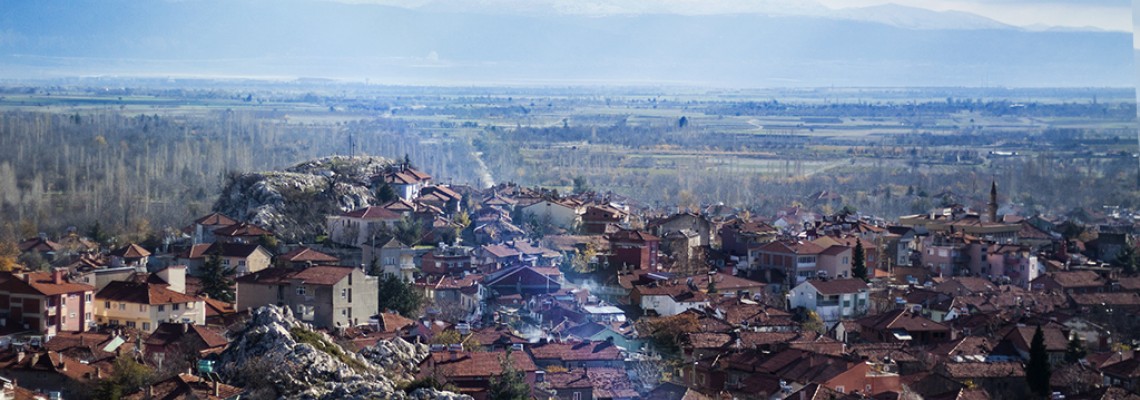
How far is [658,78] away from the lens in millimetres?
43750

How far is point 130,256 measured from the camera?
12.0m

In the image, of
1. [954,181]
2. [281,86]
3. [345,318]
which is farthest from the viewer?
[281,86]

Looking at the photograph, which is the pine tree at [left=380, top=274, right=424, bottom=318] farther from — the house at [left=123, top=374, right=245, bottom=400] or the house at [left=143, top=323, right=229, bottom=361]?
the house at [left=123, top=374, right=245, bottom=400]

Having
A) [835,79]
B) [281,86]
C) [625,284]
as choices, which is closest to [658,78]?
[835,79]

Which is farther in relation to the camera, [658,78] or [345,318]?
[658,78]

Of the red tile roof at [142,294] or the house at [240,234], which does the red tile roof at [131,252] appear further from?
the red tile roof at [142,294]

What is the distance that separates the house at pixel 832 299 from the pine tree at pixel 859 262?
83 cm

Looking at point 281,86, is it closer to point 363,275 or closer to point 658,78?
point 658,78

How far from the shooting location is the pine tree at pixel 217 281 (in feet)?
35.5

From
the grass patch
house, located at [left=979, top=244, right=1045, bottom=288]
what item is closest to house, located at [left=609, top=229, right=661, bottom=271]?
house, located at [left=979, top=244, right=1045, bottom=288]

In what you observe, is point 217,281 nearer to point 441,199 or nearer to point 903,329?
point 903,329

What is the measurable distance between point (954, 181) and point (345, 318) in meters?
16.9

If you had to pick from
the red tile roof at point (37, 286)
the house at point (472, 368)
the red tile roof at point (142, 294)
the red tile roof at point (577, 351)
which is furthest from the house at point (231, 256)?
the house at point (472, 368)

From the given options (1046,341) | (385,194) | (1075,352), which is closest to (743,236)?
(385,194)
